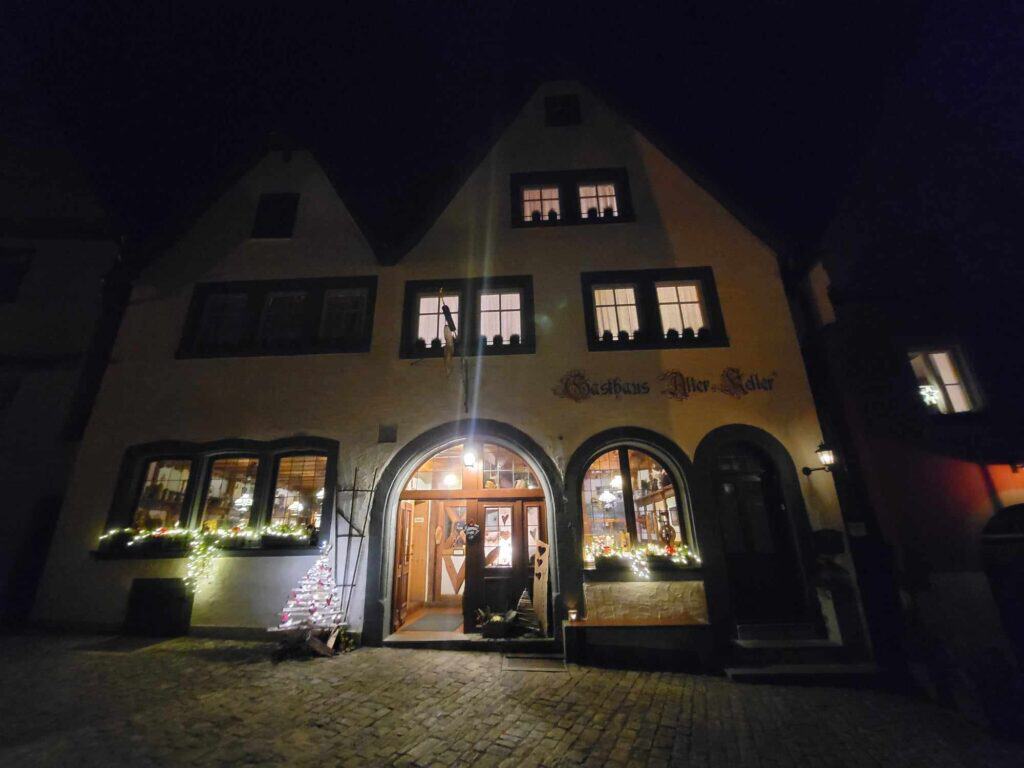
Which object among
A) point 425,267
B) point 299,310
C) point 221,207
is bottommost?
point 299,310

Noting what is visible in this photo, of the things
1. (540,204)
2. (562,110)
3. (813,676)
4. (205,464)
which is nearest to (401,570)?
(205,464)

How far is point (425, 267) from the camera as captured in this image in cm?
980

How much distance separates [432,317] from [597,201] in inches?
204

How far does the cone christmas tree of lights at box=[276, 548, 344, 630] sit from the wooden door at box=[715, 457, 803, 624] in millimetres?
7088

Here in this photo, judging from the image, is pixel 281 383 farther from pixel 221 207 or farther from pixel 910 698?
pixel 910 698

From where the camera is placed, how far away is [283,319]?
967cm

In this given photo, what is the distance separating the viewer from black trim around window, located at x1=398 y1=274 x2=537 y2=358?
898 cm

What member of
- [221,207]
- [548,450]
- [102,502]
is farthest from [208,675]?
[221,207]

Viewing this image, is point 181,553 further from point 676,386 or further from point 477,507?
point 676,386

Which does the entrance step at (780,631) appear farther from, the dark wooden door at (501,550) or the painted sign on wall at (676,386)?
the painted sign on wall at (676,386)

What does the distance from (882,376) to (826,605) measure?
4453 millimetres

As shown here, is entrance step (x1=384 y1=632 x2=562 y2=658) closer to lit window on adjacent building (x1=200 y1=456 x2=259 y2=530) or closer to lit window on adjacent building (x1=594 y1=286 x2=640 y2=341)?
lit window on adjacent building (x1=200 y1=456 x2=259 y2=530)

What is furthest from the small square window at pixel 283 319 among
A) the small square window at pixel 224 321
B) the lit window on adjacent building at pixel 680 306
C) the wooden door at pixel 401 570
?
the lit window on adjacent building at pixel 680 306

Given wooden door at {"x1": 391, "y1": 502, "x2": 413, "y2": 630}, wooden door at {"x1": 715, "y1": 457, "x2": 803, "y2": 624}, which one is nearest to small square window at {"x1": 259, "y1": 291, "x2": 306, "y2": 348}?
wooden door at {"x1": 391, "y1": 502, "x2": 413, "y2": 630}
